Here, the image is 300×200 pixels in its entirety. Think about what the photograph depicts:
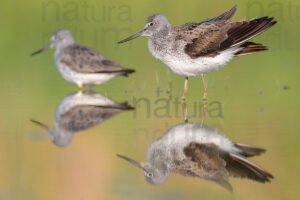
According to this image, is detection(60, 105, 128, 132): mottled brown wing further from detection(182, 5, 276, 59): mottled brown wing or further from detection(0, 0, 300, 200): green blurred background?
detection(182, 5, 276, 59): mottled brown wing

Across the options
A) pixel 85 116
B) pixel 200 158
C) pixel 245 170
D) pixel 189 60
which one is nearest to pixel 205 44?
pixel 189 60

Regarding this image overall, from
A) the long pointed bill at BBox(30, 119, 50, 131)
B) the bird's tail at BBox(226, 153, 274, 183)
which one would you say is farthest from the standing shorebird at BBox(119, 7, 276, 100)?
the bird's tail at BBox(226, 153, 274, 183)

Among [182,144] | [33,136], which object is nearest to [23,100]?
[33,136]

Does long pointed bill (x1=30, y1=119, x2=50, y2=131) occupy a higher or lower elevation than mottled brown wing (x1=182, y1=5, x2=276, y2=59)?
lower

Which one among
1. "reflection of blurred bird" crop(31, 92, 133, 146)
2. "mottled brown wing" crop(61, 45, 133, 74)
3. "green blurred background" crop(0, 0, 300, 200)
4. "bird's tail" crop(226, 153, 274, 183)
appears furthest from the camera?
"mottled brown wing" crop(61, 45, 133, 74)

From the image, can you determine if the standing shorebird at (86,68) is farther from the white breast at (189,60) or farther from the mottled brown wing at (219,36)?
the mottled brown wing at (219,36)

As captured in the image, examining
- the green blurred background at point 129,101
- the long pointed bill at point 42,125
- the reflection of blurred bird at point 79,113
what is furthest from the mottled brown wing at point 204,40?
the long pointed bill at point 42,125
